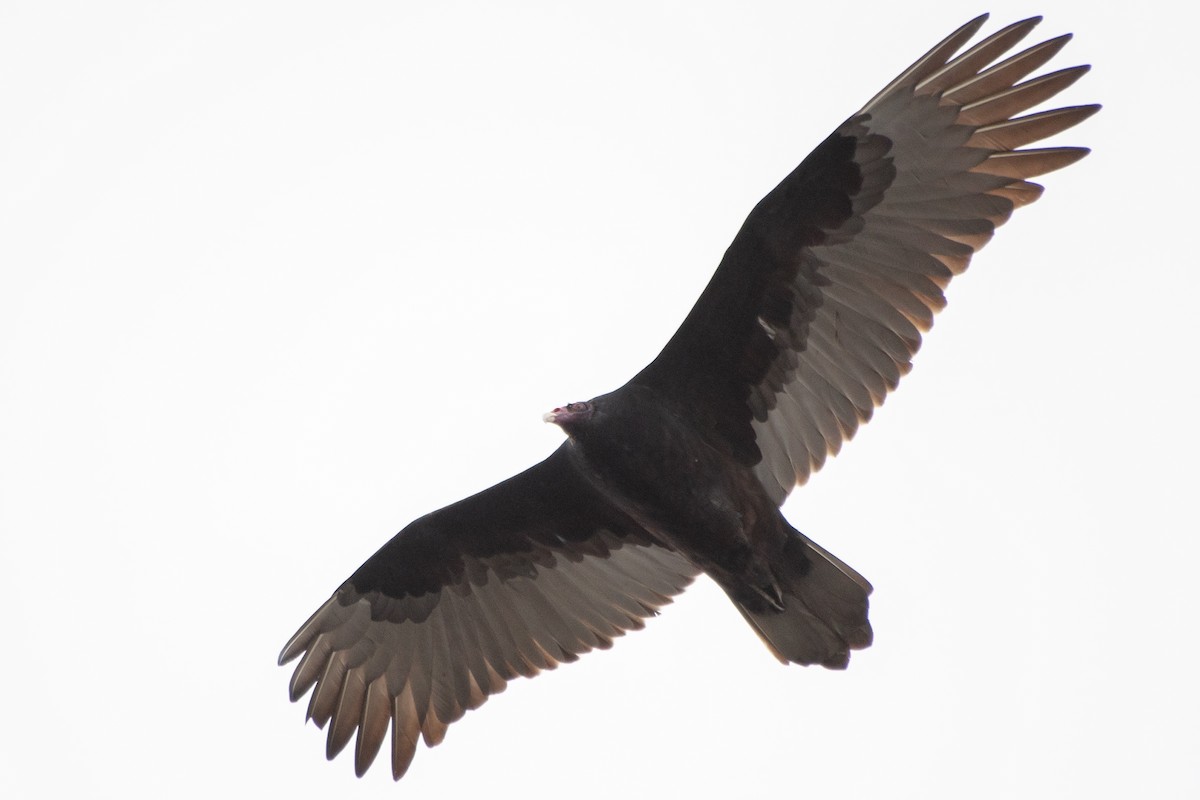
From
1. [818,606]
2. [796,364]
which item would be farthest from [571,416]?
[818,606]

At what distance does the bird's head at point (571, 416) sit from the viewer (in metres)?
6.22

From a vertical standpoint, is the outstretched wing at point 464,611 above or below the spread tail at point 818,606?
above

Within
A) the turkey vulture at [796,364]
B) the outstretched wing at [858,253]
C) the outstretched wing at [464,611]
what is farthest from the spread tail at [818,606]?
the outstretched wing at [464,611]

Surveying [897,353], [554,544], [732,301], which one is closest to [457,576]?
[554,544]

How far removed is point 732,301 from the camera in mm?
6293

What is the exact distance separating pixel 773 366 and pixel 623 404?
0.68 metres

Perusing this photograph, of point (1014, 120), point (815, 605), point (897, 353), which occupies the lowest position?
point (815, 605)

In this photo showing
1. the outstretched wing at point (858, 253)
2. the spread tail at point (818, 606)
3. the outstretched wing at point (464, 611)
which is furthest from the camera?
the outstretched wing at point (464, 611)

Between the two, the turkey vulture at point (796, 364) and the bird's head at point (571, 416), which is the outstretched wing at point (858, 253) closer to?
the turkey vulture at point (796, 364)

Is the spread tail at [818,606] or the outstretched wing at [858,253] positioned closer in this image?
the outstretched wing at [858,253]

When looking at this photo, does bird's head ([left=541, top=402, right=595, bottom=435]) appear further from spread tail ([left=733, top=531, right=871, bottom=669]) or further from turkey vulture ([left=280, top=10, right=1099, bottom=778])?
spread tail ([left=733, top=531, right=871, bottom=669])

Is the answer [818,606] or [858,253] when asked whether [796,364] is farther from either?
[818,606]

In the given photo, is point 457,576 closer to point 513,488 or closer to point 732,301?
point 513,488

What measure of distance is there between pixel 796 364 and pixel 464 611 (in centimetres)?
208
